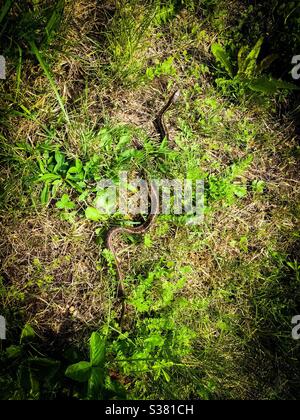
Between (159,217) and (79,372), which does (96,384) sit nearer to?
(79,372)

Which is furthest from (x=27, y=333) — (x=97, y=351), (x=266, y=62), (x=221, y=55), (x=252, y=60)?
(x=266, y=62)

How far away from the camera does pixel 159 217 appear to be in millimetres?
3078

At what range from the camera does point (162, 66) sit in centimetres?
321

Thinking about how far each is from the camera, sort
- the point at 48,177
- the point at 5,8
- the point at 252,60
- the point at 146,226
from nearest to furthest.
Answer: the point at 5,8
the point at 48,177
the point at 146,226
the point at 252,60

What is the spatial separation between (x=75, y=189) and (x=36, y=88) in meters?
0.97

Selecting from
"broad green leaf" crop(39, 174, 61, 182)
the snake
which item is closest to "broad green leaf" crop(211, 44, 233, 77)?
the snake

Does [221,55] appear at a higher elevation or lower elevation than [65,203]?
higher

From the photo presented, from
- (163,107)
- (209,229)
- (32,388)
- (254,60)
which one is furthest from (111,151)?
(32,388)

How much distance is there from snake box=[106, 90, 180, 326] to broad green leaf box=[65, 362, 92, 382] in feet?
1.74

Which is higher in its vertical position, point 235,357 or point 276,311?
point 276,311

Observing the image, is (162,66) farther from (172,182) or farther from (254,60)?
(172,182)

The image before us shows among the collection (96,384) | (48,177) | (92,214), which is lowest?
(96,384)

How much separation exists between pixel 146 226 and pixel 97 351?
1.12 metres

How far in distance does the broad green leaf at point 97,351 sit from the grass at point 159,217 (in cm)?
26
